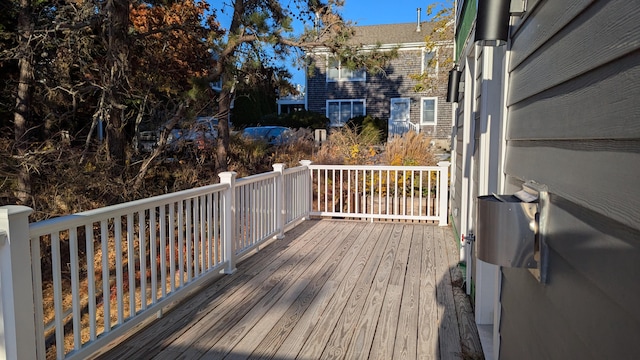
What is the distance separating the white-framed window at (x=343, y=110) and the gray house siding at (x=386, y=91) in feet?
0.59

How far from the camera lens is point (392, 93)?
59.6 ft

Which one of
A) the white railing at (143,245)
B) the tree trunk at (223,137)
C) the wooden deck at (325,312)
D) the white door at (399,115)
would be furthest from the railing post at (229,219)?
the white door at (399,115)

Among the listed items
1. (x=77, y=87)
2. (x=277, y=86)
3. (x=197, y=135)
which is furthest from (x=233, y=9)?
(x=77, y=87)

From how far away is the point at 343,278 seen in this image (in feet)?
12.1

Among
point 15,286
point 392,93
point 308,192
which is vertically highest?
point 392,93

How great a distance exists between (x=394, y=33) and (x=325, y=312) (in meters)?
17.6

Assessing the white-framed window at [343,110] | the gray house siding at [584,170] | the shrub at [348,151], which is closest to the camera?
the gray house siding at [584,170]

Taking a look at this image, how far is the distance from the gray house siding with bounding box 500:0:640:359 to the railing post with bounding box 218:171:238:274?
2662 mm

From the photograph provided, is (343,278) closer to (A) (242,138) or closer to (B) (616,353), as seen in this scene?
(B) (616,353)

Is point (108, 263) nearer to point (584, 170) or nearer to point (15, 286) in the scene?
point (15, 286)

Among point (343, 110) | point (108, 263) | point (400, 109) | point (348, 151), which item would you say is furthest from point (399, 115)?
point (108, 263)

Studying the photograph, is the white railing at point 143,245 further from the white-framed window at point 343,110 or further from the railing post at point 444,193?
the white-framed window at point 343,110

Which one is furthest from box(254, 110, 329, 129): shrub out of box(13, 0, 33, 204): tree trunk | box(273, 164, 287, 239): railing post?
box(273, 164, 287, 239): railing post

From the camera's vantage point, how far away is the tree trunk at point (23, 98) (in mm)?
5457
